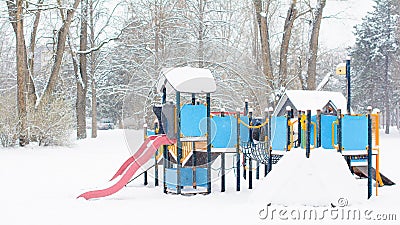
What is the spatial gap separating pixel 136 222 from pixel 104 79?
2142 centimetres

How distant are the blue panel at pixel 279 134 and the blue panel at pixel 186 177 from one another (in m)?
1.41

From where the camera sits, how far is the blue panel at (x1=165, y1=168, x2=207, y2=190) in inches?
385

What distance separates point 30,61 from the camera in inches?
851

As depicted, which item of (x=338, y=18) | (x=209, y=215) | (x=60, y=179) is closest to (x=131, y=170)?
(x=209, y=215)

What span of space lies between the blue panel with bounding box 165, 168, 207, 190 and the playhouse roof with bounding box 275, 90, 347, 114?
8.03 feet

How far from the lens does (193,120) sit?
970 centimetres

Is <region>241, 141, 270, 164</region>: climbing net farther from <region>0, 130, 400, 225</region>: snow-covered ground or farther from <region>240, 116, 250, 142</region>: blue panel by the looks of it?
<region>0, 130, 400, 225</region>: snow-covered ground

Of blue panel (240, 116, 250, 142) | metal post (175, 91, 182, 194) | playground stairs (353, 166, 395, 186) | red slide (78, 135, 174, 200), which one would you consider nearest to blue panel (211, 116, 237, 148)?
blue panel (240, 116, 250, 142)

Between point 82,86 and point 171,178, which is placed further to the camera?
point 82,86

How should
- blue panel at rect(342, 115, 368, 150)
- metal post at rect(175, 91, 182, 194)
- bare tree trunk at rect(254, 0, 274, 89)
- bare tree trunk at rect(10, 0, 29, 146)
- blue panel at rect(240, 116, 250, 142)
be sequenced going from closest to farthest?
blue panel at rect(342, 115, 368, 150) → metal post at rect(175, 91, 182, 194) → blue panel at rect(240, 116, 250, 142) → bare tree trunk at rect(10, 0, 29, 146) → bare tree trunk at rect(254, 0, 274, 89)

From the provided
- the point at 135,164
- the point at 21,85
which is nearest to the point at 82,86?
the point at 21,85

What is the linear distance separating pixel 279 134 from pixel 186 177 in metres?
1.91

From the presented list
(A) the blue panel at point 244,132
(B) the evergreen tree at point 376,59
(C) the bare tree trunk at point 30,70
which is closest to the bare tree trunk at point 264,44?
(C) the bare tree trunk at point 30,70

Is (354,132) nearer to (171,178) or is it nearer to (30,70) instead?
(171,178)
